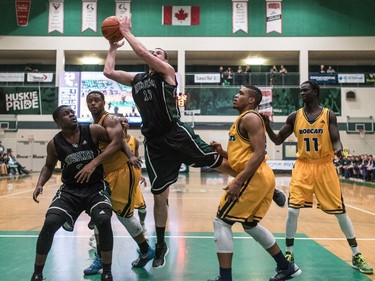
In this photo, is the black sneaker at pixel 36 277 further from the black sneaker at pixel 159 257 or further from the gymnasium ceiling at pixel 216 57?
the gymnasium ceiling at pixel 216 57

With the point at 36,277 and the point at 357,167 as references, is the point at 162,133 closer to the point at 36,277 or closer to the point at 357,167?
the point at 36,277

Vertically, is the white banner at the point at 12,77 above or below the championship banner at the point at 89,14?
below

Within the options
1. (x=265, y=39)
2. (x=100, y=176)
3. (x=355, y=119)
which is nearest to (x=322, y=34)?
(x=265, y=39)

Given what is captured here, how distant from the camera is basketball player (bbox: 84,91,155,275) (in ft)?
13.0

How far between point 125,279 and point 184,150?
1.36m

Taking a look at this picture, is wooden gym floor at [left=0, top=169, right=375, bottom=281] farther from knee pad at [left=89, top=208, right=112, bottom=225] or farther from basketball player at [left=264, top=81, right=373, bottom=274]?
knee pad at [left=89, top=208, right=112, bottom=225]

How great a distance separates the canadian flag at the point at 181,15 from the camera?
25609mm

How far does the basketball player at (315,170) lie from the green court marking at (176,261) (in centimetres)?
32

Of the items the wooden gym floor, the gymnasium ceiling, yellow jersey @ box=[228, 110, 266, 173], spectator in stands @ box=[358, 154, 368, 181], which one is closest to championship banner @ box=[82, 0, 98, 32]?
the gymnasium ceiling

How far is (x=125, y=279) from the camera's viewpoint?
3713 mm

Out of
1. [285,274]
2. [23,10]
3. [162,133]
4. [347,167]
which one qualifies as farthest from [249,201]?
[23,10]

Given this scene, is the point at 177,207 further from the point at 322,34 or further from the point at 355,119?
the point at 322,34

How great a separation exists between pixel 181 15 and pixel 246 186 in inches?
944

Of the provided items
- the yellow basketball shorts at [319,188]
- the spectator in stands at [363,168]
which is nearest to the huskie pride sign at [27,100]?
the spectator in stands at [363,168]
